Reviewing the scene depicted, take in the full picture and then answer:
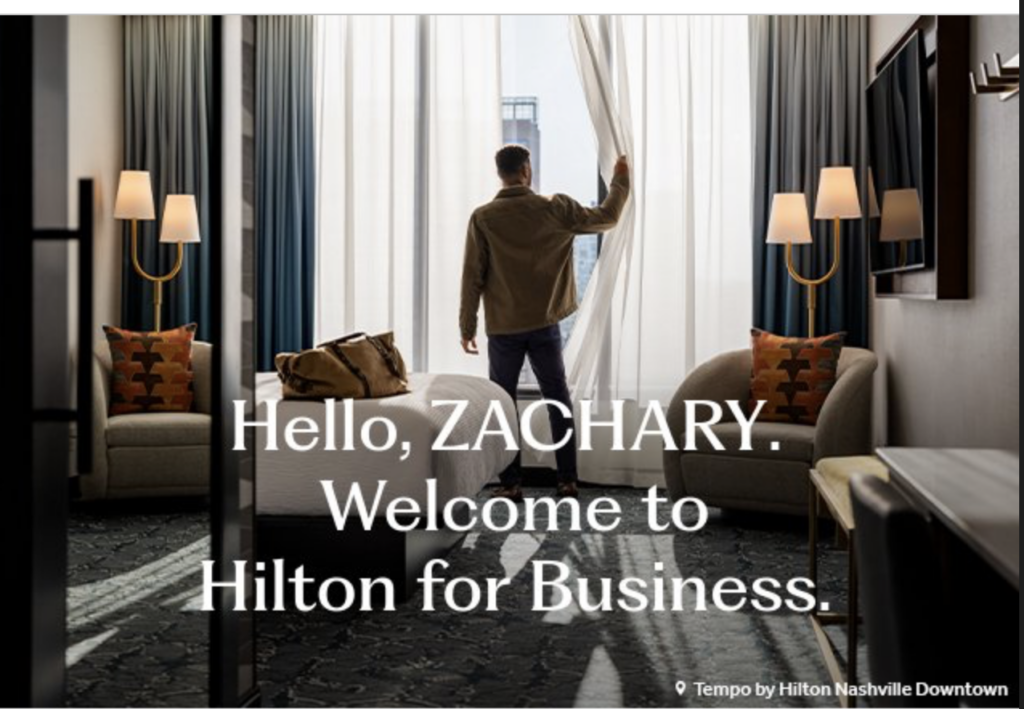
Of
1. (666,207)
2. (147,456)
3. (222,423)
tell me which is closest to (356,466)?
(222,423)

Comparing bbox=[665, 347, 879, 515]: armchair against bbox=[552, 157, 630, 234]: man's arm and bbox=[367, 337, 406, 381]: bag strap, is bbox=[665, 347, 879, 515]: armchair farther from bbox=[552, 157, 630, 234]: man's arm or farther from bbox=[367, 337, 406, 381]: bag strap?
bbox=[367, 337, 406, 381]: bag strap

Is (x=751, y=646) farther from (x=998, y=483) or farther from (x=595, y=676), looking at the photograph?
(x=998, y=483)

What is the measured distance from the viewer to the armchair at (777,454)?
508 centimetres

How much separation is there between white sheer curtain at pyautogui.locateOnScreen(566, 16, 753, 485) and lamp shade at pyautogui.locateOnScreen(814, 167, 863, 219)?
650 millimetres

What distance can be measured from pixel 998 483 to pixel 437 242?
476 centimetres

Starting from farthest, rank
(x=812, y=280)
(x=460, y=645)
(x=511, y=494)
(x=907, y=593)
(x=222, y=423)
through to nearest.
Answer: (x=812, y=280) < (x=511, y=494) < (x=460, y=645) < (x=222, y=423) < (x=907, y=593)

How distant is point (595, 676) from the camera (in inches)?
127

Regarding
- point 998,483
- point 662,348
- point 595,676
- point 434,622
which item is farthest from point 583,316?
point 998,483

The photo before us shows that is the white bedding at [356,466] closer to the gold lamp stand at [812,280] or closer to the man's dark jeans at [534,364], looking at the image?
the man's dark jeans at [534,364]

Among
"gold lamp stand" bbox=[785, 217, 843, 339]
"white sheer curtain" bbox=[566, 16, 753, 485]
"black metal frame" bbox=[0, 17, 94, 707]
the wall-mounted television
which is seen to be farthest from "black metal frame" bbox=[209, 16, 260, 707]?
"white sheer curtain" bbox=[566, 16, 753, 485]

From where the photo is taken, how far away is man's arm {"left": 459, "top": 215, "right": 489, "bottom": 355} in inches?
236

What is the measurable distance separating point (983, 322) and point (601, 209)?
2.53m

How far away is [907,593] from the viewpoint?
1.64 meters

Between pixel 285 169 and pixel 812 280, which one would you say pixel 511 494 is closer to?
pixel 812 280
